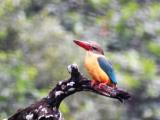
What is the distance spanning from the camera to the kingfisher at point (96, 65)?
13.9ft

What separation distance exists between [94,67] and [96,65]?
0.02 meters

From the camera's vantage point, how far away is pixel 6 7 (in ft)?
24.4

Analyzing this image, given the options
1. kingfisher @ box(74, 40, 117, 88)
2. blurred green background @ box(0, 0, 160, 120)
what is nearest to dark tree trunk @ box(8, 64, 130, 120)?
kingfisher @ box(74, 40, 117, 88)

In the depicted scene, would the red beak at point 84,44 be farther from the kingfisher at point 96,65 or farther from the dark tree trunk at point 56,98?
the dark tree trunk at point 56,98

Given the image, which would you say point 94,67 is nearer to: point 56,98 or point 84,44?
point 84,44

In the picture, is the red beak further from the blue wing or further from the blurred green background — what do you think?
→ the blurred green background

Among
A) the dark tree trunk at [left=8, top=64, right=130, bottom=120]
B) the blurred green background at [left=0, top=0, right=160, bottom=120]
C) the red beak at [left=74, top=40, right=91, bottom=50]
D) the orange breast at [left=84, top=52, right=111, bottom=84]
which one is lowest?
the dark tree trunk at [left=8, top=64, right=130, bottom=120]

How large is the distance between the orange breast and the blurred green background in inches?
124

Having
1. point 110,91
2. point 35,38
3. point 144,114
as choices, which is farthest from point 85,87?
point 144,114

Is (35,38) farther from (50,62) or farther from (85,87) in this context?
(85,87)

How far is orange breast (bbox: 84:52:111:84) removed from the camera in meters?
4.22

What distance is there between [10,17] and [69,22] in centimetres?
235

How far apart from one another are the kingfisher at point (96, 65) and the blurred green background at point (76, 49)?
3105 mm

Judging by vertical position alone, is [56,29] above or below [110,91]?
above
